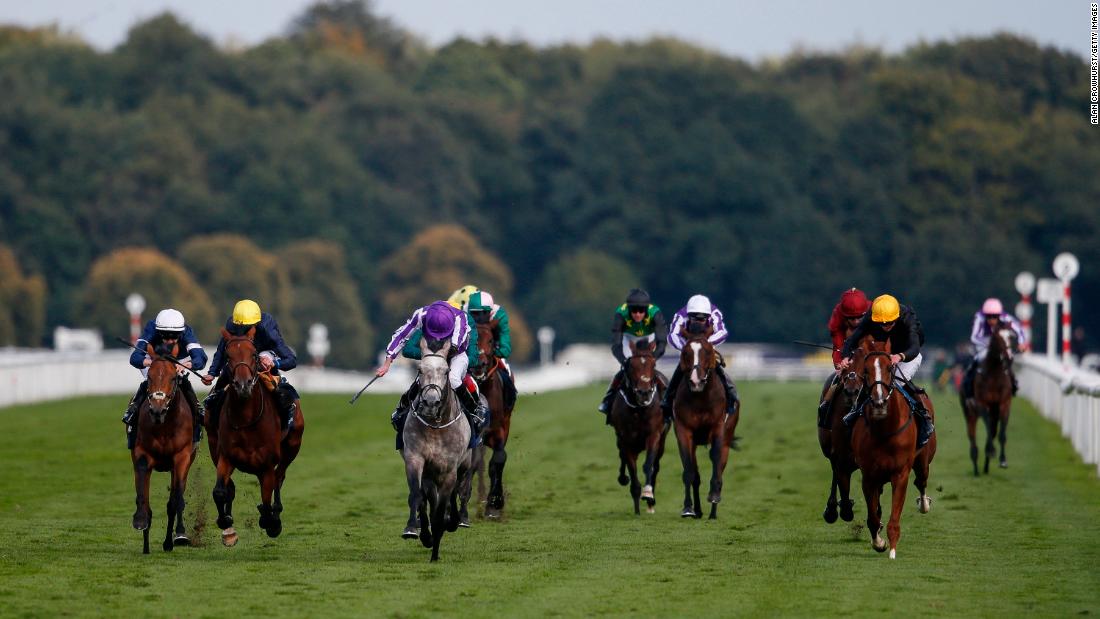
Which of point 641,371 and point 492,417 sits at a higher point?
point 641,371

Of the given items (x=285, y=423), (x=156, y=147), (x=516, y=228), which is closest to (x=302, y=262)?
(x=156, y=147)

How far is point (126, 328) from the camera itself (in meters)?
73.2

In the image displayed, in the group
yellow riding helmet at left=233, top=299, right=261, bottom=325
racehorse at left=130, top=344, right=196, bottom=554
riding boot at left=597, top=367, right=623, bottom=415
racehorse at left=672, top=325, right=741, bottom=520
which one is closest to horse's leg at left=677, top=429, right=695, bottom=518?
racehorse at left=672, top=325, right=741, bottom=520

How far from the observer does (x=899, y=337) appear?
592 inches

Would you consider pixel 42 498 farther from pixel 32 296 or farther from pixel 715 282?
pixel 715 282

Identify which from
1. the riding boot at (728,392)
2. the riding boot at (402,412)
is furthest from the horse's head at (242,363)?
the riding boot at (728,392)

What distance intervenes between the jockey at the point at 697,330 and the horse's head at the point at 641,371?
0.61 ft

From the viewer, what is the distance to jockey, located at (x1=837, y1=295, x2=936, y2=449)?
14.8m

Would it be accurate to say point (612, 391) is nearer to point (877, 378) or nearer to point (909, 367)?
point (909, 367)

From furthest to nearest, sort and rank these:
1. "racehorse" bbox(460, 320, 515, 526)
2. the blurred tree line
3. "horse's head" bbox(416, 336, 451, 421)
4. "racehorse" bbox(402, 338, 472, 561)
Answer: the blurred tree line < "racehorse" bbox(460, 320, 515, 526) < "racehorse" bbox(402, 338, 472, 561) < "horse's head" bbox(416, 336, 451, 421)

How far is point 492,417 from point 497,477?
568 mm

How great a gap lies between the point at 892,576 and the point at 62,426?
736 inches

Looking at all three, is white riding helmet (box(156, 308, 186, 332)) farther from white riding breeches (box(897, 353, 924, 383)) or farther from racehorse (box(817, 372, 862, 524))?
white riding breeches (box(897, 353, 924, 383))

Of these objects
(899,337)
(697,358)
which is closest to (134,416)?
(697,358)
